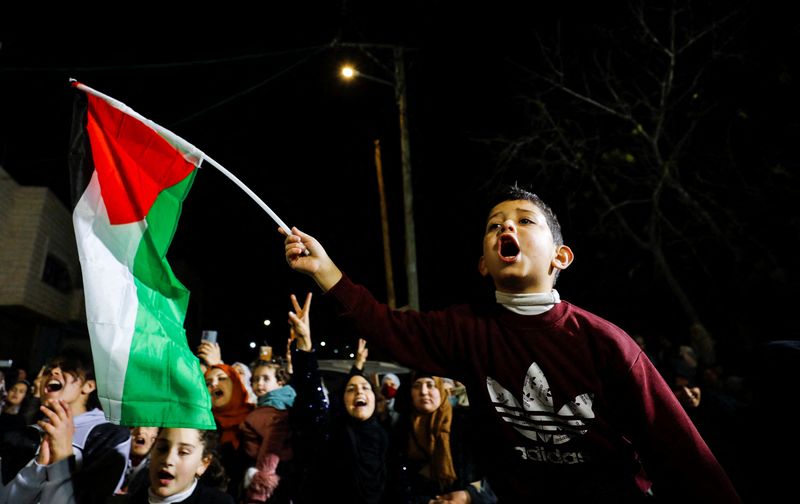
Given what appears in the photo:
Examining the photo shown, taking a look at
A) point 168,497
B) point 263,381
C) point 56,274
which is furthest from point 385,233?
point 56,274

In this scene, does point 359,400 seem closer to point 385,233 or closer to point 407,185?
point 407,185

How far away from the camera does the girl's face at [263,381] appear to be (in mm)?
6367

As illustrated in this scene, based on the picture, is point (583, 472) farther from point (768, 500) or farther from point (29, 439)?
point (29, 439)

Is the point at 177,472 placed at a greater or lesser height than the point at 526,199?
lesser

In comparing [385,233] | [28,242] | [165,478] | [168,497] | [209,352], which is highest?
[28,242]

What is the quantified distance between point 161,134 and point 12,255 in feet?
59.7

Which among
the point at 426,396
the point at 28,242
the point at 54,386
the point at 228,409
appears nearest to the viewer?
the point at 54,386

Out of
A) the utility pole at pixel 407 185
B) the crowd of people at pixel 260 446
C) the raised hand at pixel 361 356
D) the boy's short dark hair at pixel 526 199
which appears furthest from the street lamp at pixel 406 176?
the boy's short dark hair at pixel 526 199

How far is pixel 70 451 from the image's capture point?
337 cm

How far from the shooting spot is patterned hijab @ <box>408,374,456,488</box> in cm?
505

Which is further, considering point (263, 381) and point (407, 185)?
point (407, 185)

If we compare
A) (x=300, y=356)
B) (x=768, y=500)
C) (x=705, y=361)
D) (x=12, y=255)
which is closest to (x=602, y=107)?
(x=705, y=361)

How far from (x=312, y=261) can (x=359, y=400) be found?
2925mm

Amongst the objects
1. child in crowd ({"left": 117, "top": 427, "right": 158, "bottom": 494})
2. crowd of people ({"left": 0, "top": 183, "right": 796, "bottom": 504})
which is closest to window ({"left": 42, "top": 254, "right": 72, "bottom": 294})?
child in crowd ({"left": 117, "top": 427, "right": 158, "bottom": 494})
